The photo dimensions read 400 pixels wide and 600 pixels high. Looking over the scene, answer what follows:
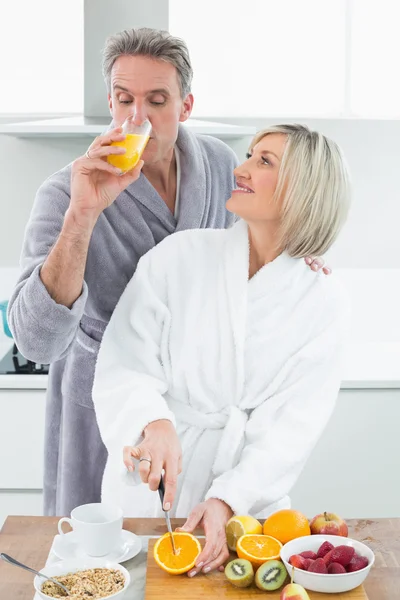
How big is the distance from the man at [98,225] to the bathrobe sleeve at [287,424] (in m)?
0.45

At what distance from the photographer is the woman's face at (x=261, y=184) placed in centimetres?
178

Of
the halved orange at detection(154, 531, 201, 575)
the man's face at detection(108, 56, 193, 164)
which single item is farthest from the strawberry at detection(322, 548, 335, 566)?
the man's face at detection(108, 56, 193, 164)

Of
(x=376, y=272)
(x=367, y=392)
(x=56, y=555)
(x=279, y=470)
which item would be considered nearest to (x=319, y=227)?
(x=279, y=470)

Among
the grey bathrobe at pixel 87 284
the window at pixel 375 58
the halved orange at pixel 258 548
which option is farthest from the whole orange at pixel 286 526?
the window at pixel 375 58

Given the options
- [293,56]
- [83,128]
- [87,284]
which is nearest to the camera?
[87,284]

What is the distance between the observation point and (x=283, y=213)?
5.85 feet

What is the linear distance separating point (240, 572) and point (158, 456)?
0.30m

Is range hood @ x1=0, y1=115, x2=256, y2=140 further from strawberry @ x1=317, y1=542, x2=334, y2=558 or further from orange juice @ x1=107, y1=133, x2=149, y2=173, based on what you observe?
strawberry @ x1=317, y1=542, x2=334, y2=558

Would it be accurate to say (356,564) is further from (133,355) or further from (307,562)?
(133,355)

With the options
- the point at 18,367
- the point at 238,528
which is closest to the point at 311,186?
the point at 238,528

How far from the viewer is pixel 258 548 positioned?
1.47 m

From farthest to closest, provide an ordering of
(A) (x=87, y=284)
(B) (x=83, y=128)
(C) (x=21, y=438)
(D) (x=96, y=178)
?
1. (C) (x=21, y=438)
2. (B) (x=83, y=128)
3. (A) (x=87, y=284)
4. (D) (x=96, y=178)

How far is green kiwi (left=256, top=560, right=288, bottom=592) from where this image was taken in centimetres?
138

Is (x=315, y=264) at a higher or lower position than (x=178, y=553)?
higher
